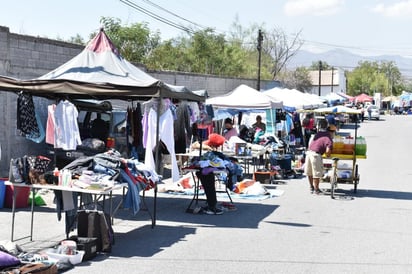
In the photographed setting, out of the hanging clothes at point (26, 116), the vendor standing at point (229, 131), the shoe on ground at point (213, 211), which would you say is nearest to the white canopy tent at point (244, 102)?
the vendor standing at point (229, 131)

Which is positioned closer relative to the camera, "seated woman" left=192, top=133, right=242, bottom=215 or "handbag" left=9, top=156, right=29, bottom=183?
"handbag" left=9, top=156, right=29, bottom=183

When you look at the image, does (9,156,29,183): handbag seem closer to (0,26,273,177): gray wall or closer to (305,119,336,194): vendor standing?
(0,26,273,177): gray wall

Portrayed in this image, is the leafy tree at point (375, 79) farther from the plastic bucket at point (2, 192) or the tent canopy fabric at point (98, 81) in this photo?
the plastic bucket at point (2, 192)

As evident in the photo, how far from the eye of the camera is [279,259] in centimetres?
852

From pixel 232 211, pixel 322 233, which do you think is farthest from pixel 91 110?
pixel 322 233

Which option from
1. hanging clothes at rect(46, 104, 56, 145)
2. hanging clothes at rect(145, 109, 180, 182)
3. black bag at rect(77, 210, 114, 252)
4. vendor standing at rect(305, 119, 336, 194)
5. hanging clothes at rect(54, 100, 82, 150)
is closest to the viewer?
black bag at rect(77, 210, 114, 252)

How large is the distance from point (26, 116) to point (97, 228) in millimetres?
4105

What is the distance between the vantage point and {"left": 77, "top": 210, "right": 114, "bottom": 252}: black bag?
8.59m

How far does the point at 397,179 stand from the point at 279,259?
10.9 m

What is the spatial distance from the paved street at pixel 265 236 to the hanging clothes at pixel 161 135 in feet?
3.56

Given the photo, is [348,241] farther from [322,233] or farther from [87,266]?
[87,266]

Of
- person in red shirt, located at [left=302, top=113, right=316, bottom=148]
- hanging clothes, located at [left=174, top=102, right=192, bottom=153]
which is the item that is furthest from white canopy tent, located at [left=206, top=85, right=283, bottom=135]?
hanging clothes, located at [left=174, top=102, right=192, bottom=153]

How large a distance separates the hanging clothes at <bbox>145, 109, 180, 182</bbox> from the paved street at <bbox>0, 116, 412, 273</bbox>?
109 centimetres

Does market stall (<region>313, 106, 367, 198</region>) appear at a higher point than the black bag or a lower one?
higher
